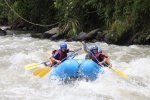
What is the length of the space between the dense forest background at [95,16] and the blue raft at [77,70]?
4960 millimetres

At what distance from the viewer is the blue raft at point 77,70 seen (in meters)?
6.19

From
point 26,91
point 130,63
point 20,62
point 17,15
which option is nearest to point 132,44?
point 130,63

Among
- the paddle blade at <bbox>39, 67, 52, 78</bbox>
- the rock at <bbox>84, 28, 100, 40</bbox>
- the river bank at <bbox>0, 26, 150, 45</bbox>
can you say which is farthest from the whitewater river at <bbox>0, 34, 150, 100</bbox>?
the rock at <bbox>84, 28, 100, 40</bbox>

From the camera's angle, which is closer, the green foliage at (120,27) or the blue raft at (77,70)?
the blue raft at (77,70)

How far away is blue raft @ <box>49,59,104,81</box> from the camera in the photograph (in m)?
6.19

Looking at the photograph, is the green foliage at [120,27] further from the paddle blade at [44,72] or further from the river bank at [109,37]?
the paddle blade at [44,72]

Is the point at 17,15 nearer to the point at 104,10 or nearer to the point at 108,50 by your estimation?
the point at 104,10

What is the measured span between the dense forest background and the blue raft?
496 centimetres

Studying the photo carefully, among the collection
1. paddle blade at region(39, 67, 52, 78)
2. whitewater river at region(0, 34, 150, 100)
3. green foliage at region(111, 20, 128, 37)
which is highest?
green foliage at region(111, 20, 128, 37)

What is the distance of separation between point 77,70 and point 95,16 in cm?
797

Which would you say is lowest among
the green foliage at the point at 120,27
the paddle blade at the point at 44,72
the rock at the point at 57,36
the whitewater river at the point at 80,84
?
the whitewater river at the point at 80,84

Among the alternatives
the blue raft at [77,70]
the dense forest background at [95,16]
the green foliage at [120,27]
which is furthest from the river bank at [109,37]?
the blue raft at [77,70]

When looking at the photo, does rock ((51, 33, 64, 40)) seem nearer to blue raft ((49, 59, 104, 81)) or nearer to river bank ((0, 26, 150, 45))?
river bank ((0, 26, 150, 45))

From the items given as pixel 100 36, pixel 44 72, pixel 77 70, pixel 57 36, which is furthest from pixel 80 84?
pixel 57 36
